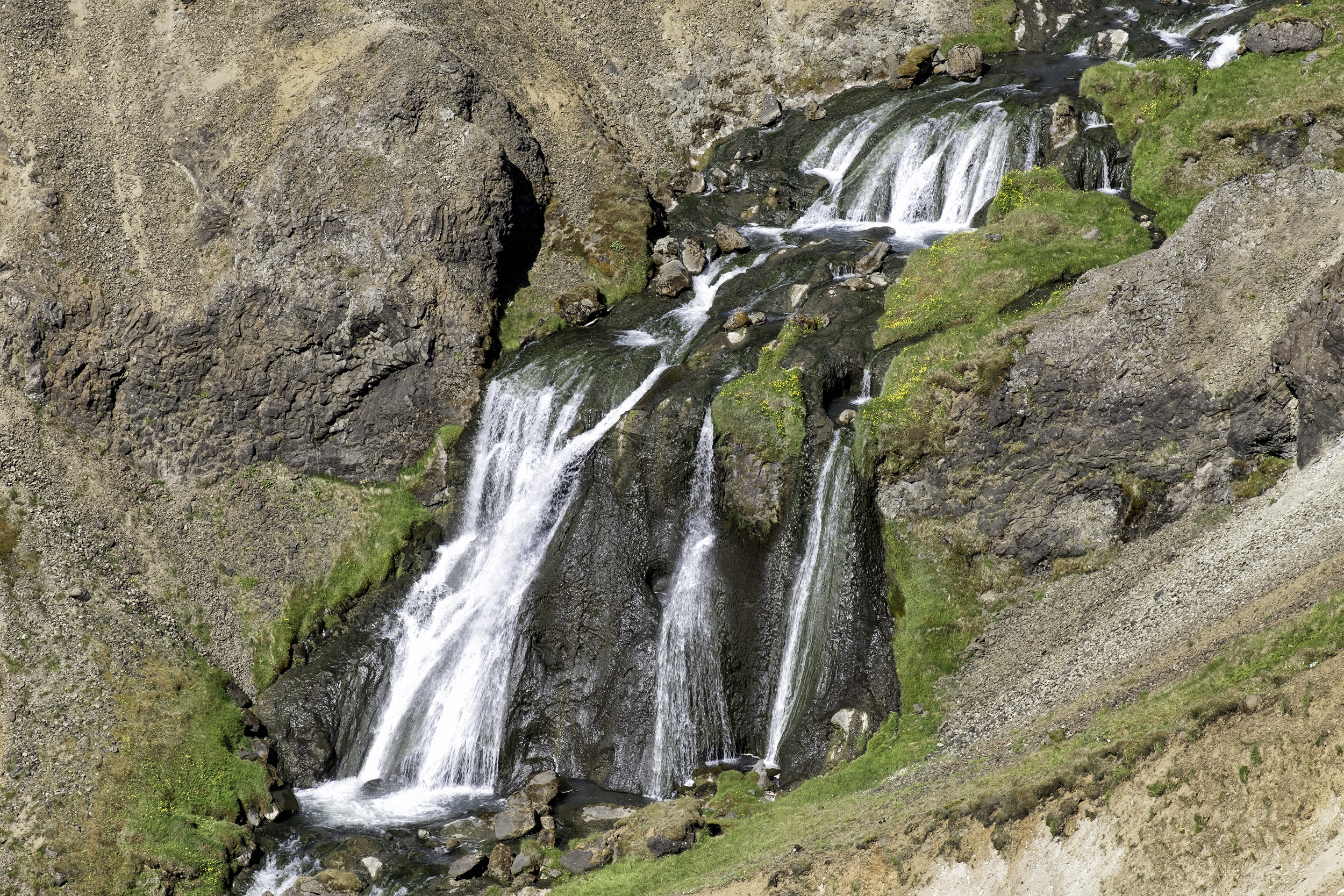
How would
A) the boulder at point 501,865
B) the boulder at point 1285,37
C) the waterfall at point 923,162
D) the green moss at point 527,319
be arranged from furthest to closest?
the green moss at point 527,319
the waterfall at point 923,162
the boulder at point 1285,37
the boulder at point 501,865

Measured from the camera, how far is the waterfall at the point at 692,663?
31.5 m

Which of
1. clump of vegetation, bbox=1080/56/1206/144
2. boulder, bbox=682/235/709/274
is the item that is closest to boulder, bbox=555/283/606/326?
boulder, bbox=682/235/709/274

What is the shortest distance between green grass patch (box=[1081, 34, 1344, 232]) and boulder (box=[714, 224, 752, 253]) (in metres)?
16.0

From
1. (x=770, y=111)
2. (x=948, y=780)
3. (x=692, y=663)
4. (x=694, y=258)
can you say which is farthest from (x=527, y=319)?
(x=948, y=780)

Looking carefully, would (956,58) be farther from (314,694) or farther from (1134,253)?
(314,694)

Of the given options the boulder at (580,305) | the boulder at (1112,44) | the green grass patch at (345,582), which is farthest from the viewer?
the boulder at (1112,44)

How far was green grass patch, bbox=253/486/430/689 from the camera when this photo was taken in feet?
126

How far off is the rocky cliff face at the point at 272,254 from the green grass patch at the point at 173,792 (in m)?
10.6

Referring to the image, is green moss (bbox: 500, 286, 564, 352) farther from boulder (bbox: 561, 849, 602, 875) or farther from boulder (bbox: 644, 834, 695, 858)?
boulder (bbox: 644, 834, 695, 858)

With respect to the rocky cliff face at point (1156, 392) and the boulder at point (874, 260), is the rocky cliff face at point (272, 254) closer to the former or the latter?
the boulder at point (874, 260)

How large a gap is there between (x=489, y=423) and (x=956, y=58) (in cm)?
Result: 3087

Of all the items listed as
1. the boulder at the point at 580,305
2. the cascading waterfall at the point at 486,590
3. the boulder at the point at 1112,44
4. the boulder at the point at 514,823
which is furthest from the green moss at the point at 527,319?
the boulder at the point at 1112,44

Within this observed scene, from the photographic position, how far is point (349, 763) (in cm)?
3541

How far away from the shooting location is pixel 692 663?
32.3 metres
